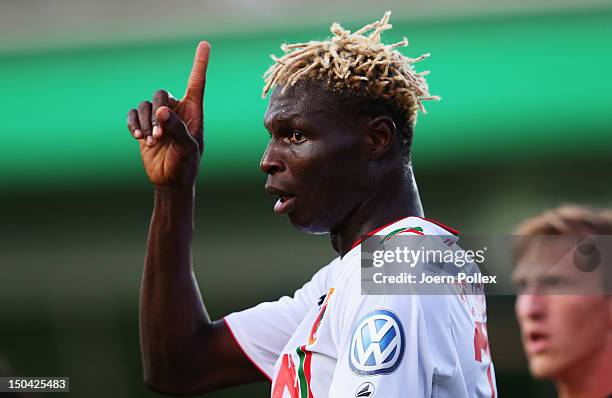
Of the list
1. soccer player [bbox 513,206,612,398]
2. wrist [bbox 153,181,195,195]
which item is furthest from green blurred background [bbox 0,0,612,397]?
soccer player [bbox 513,206,612,398]

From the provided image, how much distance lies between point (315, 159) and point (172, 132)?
37 cm

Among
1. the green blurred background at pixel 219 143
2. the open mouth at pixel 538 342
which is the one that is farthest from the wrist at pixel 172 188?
the green blurred background at pixel 219 143

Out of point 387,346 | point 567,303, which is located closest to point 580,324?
point 567,303

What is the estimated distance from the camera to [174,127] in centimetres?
188

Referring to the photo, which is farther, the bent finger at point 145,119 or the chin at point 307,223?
the bent finger at point 145,119

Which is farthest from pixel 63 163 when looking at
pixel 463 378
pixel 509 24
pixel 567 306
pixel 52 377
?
pixel 567 306

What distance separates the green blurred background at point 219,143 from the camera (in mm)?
3445

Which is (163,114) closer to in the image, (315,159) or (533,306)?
(315,159)

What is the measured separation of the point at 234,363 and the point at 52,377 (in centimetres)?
197

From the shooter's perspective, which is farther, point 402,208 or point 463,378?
point 402,208

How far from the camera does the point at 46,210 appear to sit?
3889 millimetres

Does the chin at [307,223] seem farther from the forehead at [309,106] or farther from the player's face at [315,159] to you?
the forehead at [309,106]

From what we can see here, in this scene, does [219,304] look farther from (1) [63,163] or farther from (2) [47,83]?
(2) [47,83]

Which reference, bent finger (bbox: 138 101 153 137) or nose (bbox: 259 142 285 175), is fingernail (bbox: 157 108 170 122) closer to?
bent finger (bbox: 138 101 153 137)
